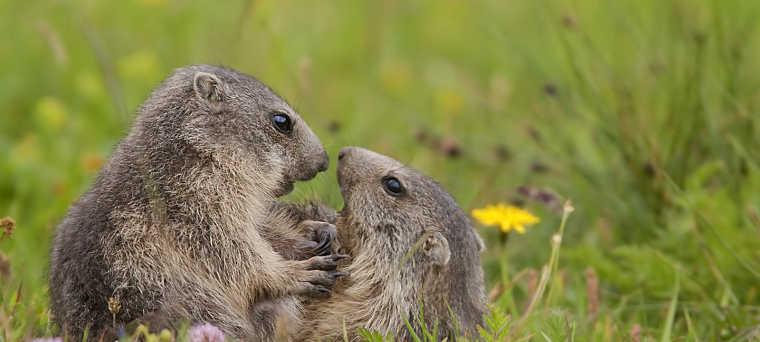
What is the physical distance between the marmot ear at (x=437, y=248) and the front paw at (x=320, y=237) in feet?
1.52

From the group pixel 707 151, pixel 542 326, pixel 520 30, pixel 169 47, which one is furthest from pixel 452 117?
pixel 542 326

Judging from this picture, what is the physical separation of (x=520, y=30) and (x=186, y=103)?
22.6 feet

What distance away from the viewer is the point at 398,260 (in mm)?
5453

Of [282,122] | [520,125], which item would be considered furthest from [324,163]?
[520,125]

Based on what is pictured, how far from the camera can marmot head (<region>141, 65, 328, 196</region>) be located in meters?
5.26

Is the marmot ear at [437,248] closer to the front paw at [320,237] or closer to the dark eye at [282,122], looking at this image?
the front paw at [320,237]

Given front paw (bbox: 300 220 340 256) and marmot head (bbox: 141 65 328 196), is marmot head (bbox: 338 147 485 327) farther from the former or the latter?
marmot head (bbox: 141 65 328 196)

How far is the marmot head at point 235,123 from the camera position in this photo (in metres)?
5.26

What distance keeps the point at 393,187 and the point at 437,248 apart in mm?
490

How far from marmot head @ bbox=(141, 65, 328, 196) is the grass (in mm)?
538

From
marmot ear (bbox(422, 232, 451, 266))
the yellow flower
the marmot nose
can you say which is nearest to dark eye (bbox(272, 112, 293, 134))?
the marmot nose

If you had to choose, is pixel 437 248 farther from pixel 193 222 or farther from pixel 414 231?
pixel 193 222

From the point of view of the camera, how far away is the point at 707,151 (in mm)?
7613

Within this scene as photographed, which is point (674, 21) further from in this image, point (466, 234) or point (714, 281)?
point (466, 234)
